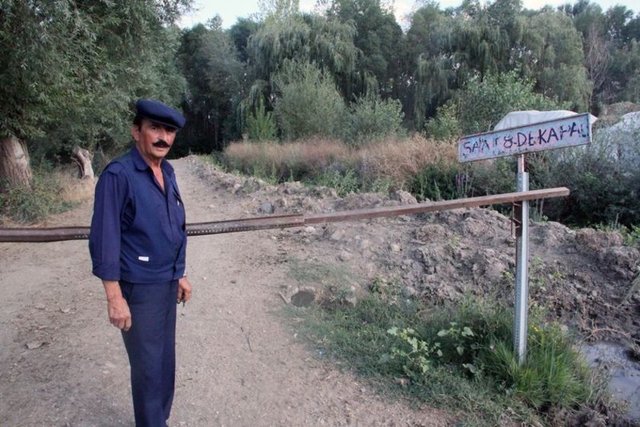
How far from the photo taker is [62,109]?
7.59 m

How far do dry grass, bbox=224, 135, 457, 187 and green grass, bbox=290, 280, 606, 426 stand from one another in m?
5.98

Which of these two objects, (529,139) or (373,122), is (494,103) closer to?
(373,122)

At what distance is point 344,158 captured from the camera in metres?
11.8

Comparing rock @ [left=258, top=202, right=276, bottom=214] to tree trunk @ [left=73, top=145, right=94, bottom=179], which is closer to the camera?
rock @ [left=258, top=202, right=276, bottom=214]

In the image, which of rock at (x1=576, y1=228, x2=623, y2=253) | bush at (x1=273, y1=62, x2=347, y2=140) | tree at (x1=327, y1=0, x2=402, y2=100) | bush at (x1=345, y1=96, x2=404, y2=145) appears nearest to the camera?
rock at (x1=576, y1=228, x2=623, y2=253)

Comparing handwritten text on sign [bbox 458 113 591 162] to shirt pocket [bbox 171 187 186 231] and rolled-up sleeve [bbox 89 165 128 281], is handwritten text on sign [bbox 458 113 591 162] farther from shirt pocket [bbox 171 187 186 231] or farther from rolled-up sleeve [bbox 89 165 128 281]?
rolled-up sleeve [bbox 89 165 128 281]

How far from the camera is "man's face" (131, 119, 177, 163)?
193 cm

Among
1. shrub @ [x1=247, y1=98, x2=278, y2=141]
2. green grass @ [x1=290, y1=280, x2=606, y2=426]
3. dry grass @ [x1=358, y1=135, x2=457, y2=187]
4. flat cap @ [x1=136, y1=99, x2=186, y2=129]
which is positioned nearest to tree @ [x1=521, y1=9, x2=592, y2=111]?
shrub @ [x1=247, y1=98, x2=278, y2=141]

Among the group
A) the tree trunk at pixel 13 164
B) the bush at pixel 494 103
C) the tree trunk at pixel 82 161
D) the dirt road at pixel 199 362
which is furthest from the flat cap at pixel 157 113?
the tree trunk at pixel 82 161

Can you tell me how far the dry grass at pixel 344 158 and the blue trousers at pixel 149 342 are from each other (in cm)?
723

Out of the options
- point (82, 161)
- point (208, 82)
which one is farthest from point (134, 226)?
point (208, 82)

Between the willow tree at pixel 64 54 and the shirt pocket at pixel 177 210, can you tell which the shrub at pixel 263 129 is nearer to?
the willow tree at pixel 64 54

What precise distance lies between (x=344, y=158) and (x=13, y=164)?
728cm

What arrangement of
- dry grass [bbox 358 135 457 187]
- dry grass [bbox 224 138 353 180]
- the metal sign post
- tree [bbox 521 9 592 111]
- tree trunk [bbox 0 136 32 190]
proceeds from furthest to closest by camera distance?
tree [bbox 521 9 592 111] < dry grass [bbox 224 138 353 180] < dry grass [bbox 358 135 457 187] < tree trunk [bbox 0 136 32 190] < the metal sign post
